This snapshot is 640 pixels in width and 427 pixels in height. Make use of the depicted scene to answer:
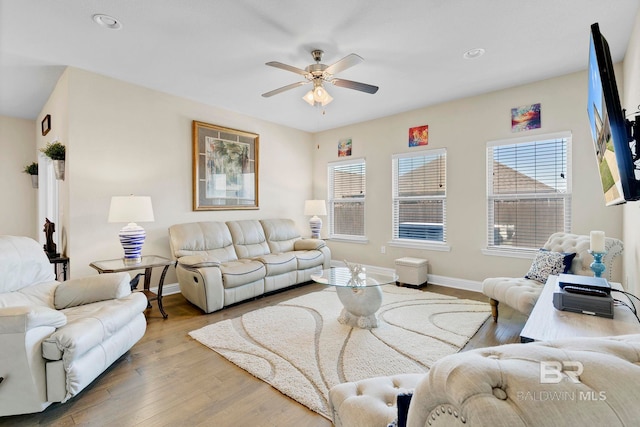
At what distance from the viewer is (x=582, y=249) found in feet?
9.00

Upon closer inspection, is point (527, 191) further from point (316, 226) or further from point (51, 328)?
point (51, 328)

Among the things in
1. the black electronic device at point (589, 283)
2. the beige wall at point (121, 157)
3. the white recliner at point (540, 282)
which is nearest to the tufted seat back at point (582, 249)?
the white recliner at point (540, 282)

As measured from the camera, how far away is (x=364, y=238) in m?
5.34

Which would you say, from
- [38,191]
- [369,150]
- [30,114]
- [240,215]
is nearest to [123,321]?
[240,215]

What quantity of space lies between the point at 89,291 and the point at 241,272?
1.52 m

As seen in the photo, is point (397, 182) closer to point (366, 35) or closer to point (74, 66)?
point (366, 35)

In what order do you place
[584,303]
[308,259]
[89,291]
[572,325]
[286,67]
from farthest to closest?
[308,259]
[286,67]
[89,291]
[584,303]
[572,325]

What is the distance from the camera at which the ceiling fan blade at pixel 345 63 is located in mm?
2385

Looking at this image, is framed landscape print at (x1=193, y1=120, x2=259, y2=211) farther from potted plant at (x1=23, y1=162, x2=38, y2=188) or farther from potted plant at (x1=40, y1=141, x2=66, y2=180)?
potted plant at (x1=23, y1=162, x2=38, y2=188)

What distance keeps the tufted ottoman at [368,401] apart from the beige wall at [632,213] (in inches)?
91.1

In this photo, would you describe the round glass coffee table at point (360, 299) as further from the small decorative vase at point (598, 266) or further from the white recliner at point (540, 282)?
the small decorative vase at point (598, 266)

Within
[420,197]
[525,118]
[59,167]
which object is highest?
[525,118]

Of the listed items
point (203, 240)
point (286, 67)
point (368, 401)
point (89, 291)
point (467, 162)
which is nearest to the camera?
point (368, 401)

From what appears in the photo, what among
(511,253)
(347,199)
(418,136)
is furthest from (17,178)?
(511,253)
